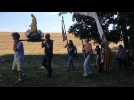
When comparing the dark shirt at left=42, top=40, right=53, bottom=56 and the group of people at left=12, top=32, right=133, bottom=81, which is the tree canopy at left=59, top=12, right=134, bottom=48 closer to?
the group of people at left=12, top=32, right=133, bottom=81

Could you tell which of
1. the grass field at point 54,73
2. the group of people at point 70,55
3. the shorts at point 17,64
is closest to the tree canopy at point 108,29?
the group of people at point 70,55

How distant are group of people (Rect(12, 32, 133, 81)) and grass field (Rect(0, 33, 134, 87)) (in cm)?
11

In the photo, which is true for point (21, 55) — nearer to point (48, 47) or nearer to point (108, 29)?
point (48, 47)

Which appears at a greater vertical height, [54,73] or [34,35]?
[34,35]

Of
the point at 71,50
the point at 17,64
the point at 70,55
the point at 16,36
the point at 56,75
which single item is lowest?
the point at 56,75

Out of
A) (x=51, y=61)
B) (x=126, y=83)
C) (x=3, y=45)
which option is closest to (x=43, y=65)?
(x=51, y=61)

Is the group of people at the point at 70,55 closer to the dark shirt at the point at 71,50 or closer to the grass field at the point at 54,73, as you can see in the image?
the dark shirt at the point at 71,50

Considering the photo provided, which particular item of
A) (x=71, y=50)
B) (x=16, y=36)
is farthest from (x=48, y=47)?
(x=71, y=50)

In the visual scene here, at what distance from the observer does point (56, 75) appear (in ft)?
31.8

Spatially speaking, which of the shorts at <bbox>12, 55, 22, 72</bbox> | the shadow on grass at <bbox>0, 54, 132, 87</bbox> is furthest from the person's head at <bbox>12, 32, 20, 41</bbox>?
the shadow on grass at <bbox>0, 54, 132, 87</bbox>

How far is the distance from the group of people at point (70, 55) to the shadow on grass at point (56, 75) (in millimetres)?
120

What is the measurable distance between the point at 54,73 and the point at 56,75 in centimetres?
7
